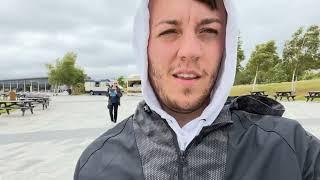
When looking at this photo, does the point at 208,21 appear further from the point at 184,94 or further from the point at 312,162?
the point at 312,162

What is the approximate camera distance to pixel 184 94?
1443 millimetres

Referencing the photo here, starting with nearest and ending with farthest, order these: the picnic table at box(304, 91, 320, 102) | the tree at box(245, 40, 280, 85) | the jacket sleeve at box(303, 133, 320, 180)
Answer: the jacket sleeve at box(303, 133, 320, 180) < the picnic table at box(304, 91, 320, 102) < the tree at box(245, 40, 280, 85)

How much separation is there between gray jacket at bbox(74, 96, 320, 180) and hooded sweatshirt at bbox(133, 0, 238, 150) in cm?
3

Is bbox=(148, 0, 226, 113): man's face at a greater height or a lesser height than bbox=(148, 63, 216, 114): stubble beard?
greater

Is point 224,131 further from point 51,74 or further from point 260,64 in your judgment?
point 51,74

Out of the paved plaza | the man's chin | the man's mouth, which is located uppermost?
the man's mouth

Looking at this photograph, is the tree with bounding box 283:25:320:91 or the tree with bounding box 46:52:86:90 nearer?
→ the tree with bounding box 283:25:320:91

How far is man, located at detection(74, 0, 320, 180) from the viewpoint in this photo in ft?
4.59

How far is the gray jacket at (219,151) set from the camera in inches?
54.0

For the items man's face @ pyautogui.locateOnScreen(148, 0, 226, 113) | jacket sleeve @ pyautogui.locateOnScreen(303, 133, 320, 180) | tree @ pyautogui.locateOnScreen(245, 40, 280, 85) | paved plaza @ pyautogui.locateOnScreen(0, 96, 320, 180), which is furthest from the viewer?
tree @ pyautogui.locateOnScreen(245, 40, 280, 85)

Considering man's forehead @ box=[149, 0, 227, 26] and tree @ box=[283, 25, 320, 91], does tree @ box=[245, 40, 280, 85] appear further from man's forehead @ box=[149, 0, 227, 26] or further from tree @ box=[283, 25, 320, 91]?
man's forehead @ box=[149, 0, 227, 26]

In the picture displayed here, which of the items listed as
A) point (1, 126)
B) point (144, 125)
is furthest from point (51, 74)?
point (144, 125)

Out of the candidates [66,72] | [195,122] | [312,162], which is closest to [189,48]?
[195,122]

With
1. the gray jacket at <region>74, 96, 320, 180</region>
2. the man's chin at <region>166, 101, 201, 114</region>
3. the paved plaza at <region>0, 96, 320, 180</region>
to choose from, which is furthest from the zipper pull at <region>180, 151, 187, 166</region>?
the paved plaza at <region>0, 96, 320, 180</region>
